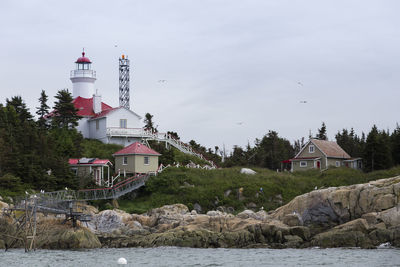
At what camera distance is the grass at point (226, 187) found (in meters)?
50.5

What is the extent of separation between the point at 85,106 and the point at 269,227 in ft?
109

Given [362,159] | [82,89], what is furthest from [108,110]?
[362,159]

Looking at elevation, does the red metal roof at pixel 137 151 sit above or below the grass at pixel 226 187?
above

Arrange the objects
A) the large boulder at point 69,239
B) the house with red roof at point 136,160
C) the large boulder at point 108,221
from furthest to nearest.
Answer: the house with red roof at point 136,160
the large boulder at point 108,221
the large boulder at point 69,239

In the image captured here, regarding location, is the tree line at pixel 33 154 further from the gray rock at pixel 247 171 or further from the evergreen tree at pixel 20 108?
the gray rock at pixel 247 171

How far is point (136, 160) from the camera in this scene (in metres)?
55.8

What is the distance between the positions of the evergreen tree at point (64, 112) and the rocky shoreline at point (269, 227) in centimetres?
2020

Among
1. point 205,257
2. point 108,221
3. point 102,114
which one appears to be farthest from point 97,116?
point 205,257

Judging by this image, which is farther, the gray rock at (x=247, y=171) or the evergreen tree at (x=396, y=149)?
the evergreen tree at (x=396, y=149)

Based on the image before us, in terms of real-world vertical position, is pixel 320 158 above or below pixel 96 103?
below

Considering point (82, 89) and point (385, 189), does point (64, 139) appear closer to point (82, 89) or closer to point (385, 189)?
point (82, 89)

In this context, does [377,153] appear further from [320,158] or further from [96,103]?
[96,103]

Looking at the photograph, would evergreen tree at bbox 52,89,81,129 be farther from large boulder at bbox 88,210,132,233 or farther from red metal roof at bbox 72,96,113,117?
large boulder at bbox 88,210,132,233

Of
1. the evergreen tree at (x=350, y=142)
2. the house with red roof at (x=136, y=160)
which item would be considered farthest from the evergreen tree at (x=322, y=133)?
the house with red roof at (x=136, y=160)
